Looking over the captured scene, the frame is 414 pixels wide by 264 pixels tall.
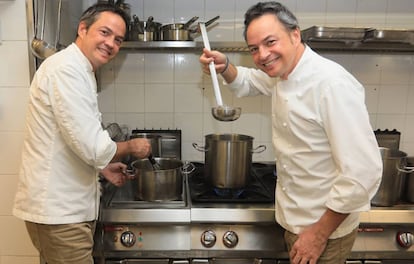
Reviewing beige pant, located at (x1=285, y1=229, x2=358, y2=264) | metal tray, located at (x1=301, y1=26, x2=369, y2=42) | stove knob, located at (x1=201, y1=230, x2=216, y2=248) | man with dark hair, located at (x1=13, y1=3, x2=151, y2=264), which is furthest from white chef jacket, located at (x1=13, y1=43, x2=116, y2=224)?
metal tray, located at (x1=301, y1=26, x2=369, y2=42)

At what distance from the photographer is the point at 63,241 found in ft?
3.44

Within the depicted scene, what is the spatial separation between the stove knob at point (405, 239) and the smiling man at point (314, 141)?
303mm

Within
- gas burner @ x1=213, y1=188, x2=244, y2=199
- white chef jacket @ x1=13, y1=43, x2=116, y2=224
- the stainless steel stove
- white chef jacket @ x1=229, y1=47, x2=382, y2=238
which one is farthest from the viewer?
gas burner @ x1=213, y1=188, x2=244, y2=199

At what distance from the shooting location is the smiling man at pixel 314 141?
0.88 m

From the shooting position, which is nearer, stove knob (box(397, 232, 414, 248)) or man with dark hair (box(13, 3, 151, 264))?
man with dark hair (box(13, 3, 151, 264))

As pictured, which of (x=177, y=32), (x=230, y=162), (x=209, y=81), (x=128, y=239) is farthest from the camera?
(x=209, y=81)

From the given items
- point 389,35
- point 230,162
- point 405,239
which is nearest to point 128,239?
point 230,162

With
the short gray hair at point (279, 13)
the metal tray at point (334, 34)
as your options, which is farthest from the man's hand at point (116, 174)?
the metal tray at point (334, 34)

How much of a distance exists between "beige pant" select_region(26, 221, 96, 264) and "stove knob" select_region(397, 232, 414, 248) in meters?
1.01

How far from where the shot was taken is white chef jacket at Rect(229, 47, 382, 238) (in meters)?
0.88

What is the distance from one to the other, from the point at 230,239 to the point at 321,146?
47 cm

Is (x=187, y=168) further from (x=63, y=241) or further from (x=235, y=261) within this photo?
(x=63, y=241)

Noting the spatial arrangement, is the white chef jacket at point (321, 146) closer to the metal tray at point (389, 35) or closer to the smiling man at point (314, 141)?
the smiling man at point (314, 141)

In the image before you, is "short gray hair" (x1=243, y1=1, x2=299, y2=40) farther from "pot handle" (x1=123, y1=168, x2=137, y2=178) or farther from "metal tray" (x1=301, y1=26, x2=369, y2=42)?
"pot handle" (x1=123, y1=168, x2=137, y2=178)
